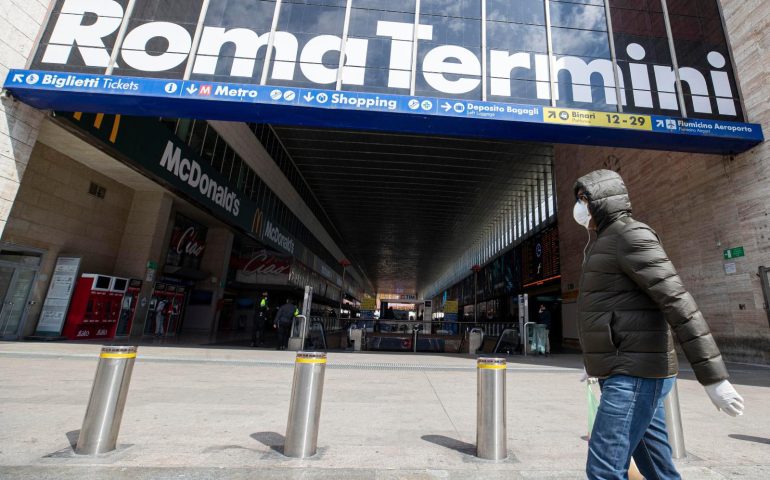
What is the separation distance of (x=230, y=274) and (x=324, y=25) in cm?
1393

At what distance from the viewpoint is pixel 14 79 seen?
26.7 ft

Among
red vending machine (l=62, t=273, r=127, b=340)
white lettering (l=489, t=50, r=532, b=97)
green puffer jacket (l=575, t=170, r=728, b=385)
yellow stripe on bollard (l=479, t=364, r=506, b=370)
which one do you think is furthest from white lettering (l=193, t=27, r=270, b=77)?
green puffer jacket (l=575, t=170, r=728, b=385)

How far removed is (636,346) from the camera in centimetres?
168

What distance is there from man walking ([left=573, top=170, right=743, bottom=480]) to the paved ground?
45.6 inches

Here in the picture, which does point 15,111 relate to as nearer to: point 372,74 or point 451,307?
point 372,74

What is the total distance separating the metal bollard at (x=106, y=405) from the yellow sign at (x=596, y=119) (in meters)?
9.83

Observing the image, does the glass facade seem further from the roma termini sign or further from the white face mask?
the white face mask

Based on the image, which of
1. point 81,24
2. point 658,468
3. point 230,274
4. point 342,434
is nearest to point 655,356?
point 658,468

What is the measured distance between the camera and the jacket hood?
6.28 ft

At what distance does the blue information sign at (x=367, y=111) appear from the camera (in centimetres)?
833

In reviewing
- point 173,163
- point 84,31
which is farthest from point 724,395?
point 173,163

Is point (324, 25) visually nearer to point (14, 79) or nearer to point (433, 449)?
point (14, 79)

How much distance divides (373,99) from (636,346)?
8.51m

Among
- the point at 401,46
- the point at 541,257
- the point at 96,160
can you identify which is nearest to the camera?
the point at 401,46
